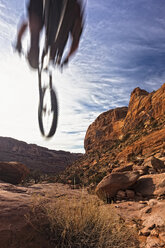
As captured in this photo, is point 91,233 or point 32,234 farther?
point 91,233

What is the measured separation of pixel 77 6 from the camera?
10.8ft

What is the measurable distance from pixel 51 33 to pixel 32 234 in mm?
4209

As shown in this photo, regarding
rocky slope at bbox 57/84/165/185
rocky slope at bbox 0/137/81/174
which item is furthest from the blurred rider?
rocky slope at bbox 0/137/81/174

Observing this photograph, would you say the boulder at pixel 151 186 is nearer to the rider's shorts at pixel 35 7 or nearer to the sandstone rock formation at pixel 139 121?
the rider's shorts at pixel 35 7

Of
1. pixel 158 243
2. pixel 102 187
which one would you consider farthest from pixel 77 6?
pixel 102 187

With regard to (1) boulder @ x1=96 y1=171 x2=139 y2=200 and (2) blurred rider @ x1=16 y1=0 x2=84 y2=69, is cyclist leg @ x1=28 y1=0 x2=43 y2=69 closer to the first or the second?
(2) blurred rider @ x1=16 y1=0 x2=84 y2=69

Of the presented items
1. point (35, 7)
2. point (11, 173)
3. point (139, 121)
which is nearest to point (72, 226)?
point (35, 7)

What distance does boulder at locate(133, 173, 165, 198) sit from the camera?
22.2 ft

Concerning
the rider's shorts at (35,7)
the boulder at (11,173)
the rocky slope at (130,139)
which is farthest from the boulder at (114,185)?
the boulder at (11,173)

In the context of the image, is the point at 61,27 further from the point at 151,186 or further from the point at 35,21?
the point at 151,186

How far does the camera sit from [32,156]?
2653 inches

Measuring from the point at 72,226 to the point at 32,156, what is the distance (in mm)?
69185

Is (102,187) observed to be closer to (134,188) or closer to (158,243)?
(134,188)

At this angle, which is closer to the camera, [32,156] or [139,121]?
[139,121]
